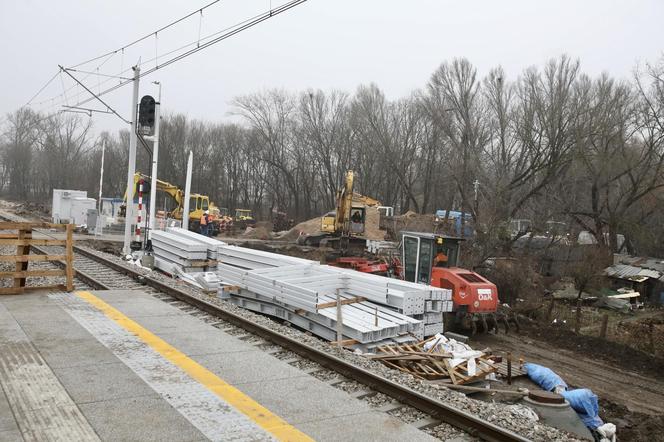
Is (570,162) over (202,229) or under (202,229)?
over

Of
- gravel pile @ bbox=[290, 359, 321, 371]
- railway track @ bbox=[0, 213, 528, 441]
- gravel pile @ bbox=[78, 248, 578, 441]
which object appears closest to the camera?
railway track @ bbox=[0, 213, 528, 441]

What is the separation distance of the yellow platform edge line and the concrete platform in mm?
A: 11

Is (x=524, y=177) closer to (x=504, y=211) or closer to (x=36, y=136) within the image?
(x=504, y=211)

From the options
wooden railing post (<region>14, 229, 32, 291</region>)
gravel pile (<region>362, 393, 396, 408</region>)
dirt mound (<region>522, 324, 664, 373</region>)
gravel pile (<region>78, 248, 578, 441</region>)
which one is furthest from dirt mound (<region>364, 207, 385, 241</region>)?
gravel pile (<region>362, 393, 396, 408</region>)

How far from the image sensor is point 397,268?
24.2 m

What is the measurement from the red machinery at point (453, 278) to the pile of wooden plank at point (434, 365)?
209 inches

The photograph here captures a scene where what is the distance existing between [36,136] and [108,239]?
247 feet

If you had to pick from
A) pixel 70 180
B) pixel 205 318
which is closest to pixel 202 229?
pixel 205 318

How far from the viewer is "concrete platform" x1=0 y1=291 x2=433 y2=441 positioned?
4.94m

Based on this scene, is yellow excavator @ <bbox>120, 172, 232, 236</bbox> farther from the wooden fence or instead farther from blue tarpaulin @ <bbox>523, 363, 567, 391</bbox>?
blue tarpaulin @ <bbox>523, 363, 567, 391</bbox>

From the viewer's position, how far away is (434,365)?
1009cm

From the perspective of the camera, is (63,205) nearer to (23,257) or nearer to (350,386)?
(23,257)

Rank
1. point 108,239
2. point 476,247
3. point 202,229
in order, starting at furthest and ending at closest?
point 202,229, point 108,239, point 476,247

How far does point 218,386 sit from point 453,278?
1136 centimetres
